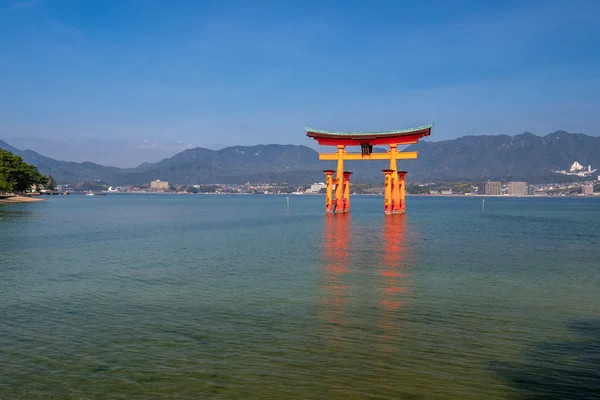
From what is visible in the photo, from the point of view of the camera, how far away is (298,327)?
12.3 metres

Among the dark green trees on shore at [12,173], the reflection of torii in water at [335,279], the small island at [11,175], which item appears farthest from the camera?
the small island at [11,175]

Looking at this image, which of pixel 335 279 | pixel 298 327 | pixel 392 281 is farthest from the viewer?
pixel 335 279

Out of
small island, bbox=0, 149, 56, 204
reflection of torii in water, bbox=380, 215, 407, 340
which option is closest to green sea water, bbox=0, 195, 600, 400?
Result: reflection of torii in water, bbox=380, 215, 407, 340

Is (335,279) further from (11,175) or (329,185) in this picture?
(11,175)

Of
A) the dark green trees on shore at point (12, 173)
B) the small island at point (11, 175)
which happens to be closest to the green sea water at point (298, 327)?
the dark green trees on shore at point (12, 173)

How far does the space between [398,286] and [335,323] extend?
571 cm

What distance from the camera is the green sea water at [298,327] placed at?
8.63m

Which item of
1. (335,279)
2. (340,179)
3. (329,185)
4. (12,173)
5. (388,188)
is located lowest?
(335,279)

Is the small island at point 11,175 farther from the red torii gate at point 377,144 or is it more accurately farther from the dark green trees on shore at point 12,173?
the red torii gate at point 377,144

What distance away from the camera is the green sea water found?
340 inches

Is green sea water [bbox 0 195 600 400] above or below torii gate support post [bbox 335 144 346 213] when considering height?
below

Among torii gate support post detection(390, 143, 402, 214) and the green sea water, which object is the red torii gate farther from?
the green sea water

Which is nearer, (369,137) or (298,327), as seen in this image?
(298,327)

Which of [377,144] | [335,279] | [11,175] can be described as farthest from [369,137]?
[11,175]
